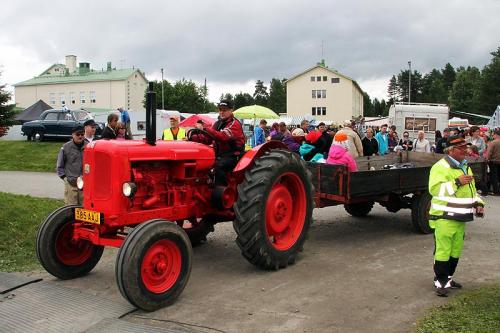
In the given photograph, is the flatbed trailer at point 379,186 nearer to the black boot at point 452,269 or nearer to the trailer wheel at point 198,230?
the trailer wheel at point 198,230

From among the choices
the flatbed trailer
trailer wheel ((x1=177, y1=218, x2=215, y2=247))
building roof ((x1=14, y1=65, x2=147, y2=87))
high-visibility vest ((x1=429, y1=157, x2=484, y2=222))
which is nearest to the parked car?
trailer wheel ((x1=177, y1=218, x2=215, y2=247))

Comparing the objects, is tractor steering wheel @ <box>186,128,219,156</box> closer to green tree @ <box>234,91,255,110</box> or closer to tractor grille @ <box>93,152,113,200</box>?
tractor grille @ <box>93,152,113,200</box>

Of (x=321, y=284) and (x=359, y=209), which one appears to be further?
(x=359, y=209)

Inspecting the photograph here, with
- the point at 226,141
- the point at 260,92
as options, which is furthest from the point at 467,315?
the point at 260,92

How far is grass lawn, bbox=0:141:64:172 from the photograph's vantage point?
18.2 m

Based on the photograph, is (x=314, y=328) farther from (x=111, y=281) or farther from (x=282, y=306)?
(x=111, y=281)

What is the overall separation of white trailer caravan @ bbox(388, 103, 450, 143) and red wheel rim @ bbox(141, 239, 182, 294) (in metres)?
20.2

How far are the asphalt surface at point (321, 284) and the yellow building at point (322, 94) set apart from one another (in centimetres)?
6628

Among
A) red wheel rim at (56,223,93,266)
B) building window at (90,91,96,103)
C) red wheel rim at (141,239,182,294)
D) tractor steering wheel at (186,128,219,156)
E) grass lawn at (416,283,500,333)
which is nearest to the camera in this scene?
grass lawn at (416,283,500,333)

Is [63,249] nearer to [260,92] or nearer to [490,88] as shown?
[490,88]

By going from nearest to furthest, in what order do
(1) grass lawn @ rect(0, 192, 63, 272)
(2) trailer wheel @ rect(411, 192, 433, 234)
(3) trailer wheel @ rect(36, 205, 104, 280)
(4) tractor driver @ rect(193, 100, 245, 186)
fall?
1. (3) trailer wheel @ rect(36, 205, 104, 280)
2. (4) tractor driver @ rect(193, 100, 245, 186)
3. (1) grass lawn @ rect(0, 192, 63, 272)
4. (2) trailer wheel @ rect(411, 192, 433, 234)

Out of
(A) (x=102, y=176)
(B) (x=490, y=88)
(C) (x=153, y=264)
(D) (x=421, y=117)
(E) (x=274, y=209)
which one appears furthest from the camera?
(B) (x=490, y=88)

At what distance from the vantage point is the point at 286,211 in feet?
21.7

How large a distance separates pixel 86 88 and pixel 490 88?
53.2 m
